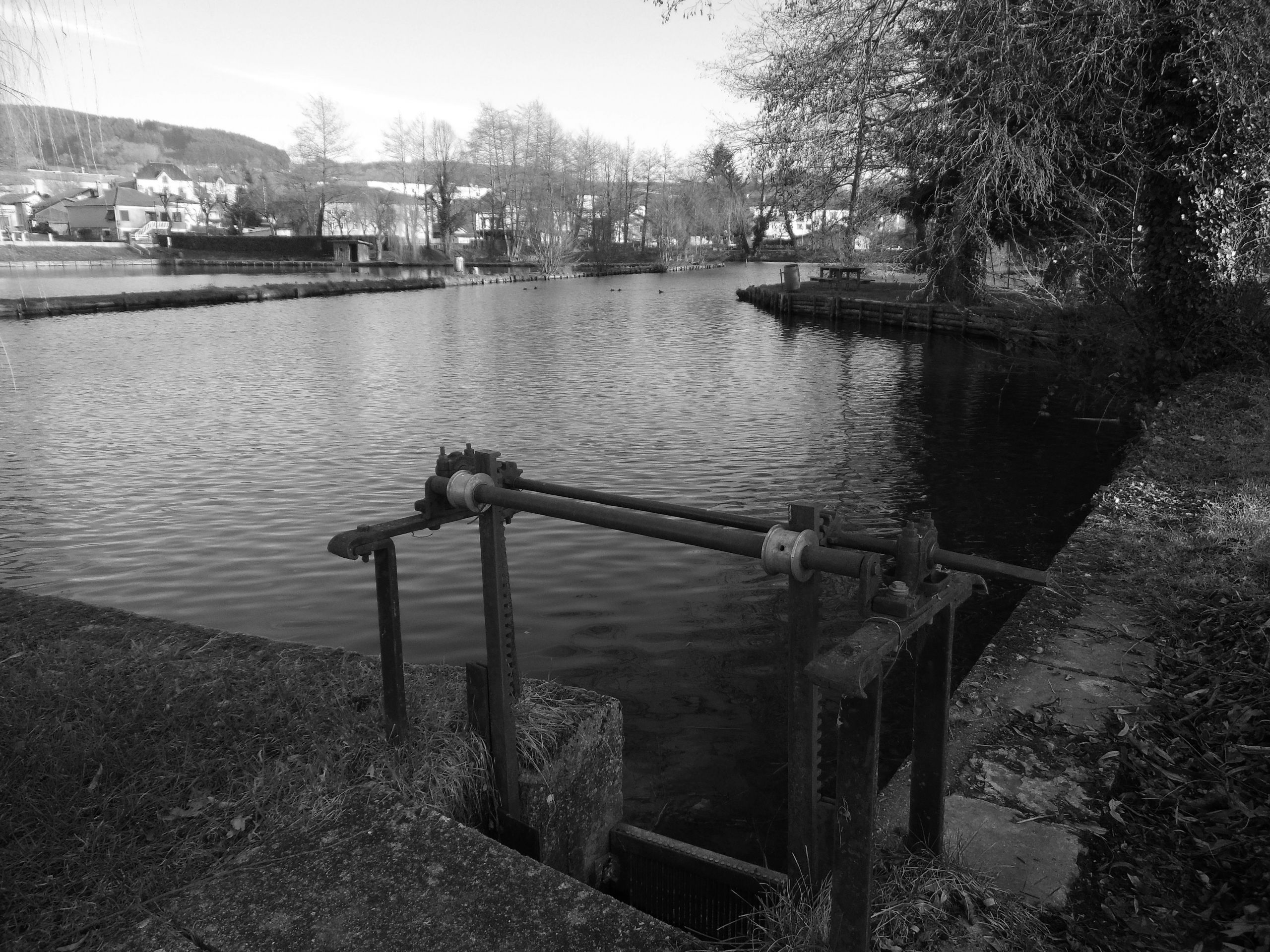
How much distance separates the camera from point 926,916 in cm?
284

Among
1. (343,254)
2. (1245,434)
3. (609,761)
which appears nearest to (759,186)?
(1245,434)

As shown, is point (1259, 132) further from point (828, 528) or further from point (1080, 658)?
point (828, 528)

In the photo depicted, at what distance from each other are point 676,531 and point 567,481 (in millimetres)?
9785

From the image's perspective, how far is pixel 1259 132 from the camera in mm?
11172

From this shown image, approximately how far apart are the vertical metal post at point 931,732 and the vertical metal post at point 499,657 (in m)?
1.62

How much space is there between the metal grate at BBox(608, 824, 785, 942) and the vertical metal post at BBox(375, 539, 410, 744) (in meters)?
1.30

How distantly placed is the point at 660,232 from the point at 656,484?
96890mm

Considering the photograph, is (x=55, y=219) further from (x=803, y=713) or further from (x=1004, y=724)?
(x=803, y=713)

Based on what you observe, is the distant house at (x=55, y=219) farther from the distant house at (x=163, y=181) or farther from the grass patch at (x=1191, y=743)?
the grass patch at (x=1191, y=743)

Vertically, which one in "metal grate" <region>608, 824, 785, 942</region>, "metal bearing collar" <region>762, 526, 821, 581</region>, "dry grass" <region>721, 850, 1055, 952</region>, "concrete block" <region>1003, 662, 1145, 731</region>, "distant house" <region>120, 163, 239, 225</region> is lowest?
"metal grate" <region>608, 824, 785, 942</region>

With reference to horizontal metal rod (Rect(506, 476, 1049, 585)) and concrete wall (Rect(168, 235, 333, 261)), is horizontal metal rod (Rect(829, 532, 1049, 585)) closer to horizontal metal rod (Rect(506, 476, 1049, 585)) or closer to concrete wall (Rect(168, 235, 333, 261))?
horizontal metal rod (Rect(506, 476, 1049, 585))

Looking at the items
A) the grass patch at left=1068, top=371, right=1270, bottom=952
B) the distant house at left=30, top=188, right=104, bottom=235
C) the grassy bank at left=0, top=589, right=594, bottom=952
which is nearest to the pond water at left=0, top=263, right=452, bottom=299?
the distant house at left=30, top=188, right=104, bottom=235

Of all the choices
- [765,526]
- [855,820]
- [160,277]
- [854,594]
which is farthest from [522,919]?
[160,277]

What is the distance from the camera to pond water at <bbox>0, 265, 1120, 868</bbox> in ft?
24.2
